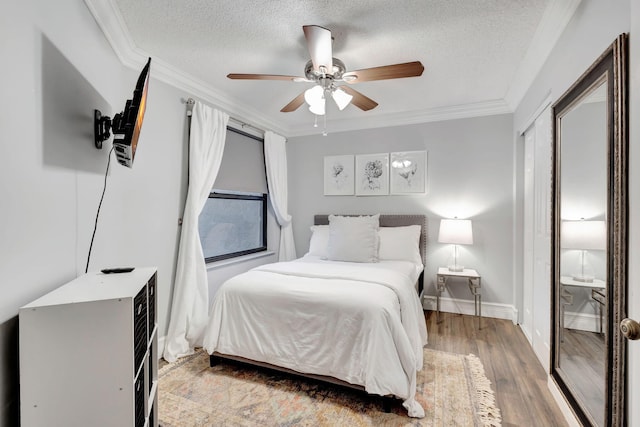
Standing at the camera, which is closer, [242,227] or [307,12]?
[307,12]

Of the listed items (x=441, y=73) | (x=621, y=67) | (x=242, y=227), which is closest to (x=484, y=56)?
(x=441, y=73)

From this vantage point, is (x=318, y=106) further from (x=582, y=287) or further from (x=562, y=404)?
(x=562, y=404)

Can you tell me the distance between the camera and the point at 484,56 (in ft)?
7.93

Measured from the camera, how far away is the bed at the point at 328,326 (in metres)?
1.83

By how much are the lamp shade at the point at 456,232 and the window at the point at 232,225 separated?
7.45ft

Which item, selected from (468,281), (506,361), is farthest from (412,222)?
(506,361)

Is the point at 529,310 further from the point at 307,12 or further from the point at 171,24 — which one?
the point at 171,24

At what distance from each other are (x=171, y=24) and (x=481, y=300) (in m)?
4.00

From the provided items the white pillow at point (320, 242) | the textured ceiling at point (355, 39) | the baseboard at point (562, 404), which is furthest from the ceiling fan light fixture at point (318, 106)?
the baseboard at point (562, 404)

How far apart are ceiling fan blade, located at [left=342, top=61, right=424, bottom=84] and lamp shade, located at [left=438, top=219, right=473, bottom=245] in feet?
6.20

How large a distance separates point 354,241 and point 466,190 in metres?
1.55

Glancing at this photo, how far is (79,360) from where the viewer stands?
41.2 inches

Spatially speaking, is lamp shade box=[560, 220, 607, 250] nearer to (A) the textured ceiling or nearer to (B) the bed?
(B) the bed

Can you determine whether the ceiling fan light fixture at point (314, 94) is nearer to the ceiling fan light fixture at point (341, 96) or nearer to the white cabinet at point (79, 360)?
the ceiling fan light fixture at point (341, 96)
